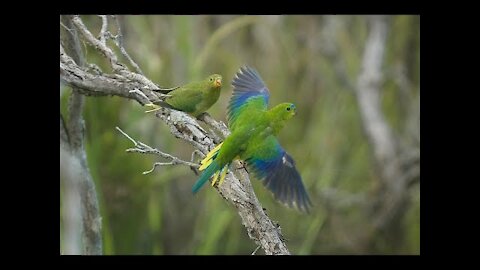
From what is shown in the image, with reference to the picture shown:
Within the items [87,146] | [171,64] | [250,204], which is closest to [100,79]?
[250,204]

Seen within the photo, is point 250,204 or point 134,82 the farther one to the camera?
point 134,82

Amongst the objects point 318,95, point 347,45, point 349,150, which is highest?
point 347,45

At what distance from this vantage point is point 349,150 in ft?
13.8

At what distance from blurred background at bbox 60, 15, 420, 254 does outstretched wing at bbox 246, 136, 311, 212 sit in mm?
1178

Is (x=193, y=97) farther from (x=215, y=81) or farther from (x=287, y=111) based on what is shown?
(x=287, y=111)

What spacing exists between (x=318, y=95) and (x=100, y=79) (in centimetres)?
227

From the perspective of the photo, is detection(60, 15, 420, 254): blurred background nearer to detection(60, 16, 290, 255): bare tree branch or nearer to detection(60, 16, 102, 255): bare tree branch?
detection(60, 16, 102, 255): bare tree branch

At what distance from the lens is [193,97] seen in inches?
86.0

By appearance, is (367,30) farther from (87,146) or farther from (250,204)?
(250,204)

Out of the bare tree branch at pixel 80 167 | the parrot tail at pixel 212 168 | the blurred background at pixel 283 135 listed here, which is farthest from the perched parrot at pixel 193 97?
the blurred background at pixel 283 135

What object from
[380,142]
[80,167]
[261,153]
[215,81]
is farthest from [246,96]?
[380,142]

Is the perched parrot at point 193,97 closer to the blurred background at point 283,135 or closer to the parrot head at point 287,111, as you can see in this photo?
the parrot head at point 287,111

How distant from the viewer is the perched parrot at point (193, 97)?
2.17 metres

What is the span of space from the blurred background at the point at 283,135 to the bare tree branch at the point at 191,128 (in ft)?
2.86
